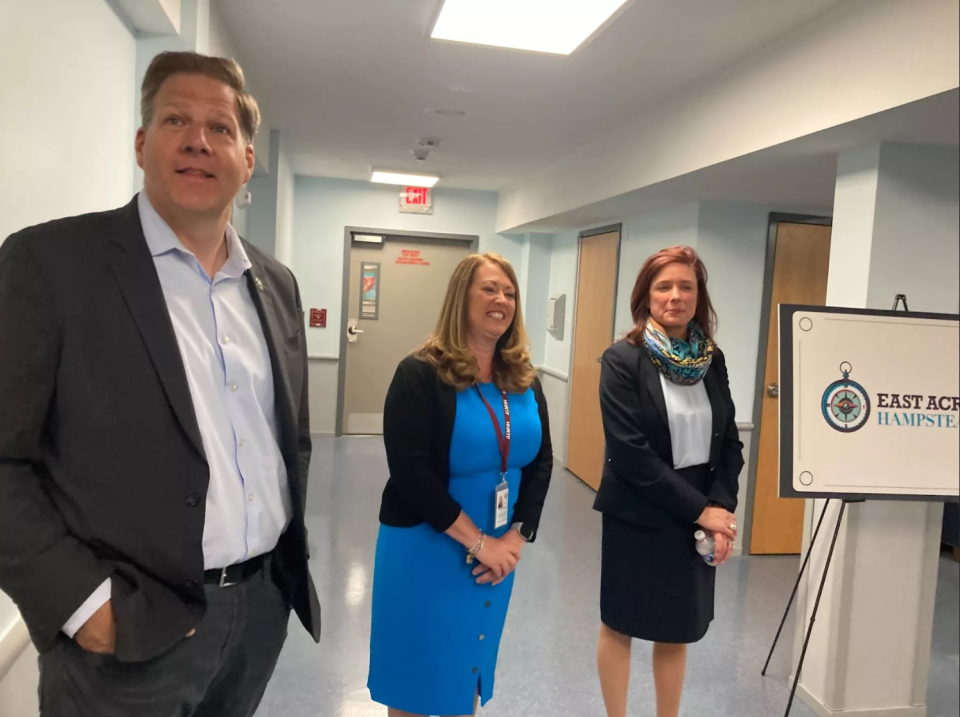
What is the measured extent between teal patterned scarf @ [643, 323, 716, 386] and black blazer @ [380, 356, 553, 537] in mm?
618

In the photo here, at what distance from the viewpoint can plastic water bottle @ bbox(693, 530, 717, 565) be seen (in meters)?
1.77

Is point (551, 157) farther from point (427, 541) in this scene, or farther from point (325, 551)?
point (427, 541)

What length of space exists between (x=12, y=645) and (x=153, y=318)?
83 cm

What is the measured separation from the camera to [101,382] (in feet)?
3.02

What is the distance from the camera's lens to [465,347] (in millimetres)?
1591

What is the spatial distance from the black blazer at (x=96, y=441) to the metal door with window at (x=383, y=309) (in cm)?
522

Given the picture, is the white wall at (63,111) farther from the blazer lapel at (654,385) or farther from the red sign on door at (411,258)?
the red sign on door at (411,258)

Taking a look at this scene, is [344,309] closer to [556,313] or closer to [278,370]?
[556,313]

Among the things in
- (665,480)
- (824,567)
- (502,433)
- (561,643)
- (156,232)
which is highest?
(156,232)

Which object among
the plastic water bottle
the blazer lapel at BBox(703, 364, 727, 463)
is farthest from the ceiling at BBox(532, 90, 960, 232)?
the plastic water bottle

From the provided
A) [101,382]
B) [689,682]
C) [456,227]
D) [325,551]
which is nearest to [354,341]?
[456,227]

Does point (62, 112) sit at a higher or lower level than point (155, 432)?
higher

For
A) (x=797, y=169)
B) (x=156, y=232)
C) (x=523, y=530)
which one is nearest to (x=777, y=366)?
(x=797, y=169)

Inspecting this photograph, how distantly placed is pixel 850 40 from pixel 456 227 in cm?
452
